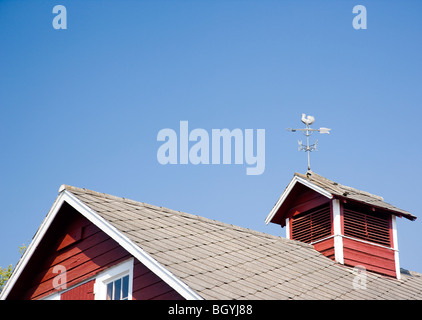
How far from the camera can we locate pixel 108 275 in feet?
46.4

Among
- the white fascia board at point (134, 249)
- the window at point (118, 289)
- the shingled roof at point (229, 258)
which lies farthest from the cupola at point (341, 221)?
the white fascia board at point (134, 249)

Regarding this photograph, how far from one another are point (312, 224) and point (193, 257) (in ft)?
22.7

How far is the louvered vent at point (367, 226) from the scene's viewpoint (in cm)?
1937

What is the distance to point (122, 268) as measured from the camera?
13.9 metres

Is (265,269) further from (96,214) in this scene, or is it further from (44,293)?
(44,293)

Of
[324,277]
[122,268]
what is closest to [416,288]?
[324,277]

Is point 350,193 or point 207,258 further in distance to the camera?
point 350,193

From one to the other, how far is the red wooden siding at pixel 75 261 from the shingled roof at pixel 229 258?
1.74 feet

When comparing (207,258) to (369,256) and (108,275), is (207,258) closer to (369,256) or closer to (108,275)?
(108,275)

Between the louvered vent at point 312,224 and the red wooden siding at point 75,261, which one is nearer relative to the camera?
the red wooden siding at point 75,261

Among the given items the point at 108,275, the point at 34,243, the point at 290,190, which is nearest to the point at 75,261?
the point at 34,243

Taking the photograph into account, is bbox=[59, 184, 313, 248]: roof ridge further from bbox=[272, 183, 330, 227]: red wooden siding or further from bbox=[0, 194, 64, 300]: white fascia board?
bbox=[272, 183, 330, 227]: red wooden siding

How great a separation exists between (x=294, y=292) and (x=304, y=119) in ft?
28.2

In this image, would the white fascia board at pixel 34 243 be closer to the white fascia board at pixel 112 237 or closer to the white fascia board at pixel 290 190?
the white fascia board at pixel 112 237
